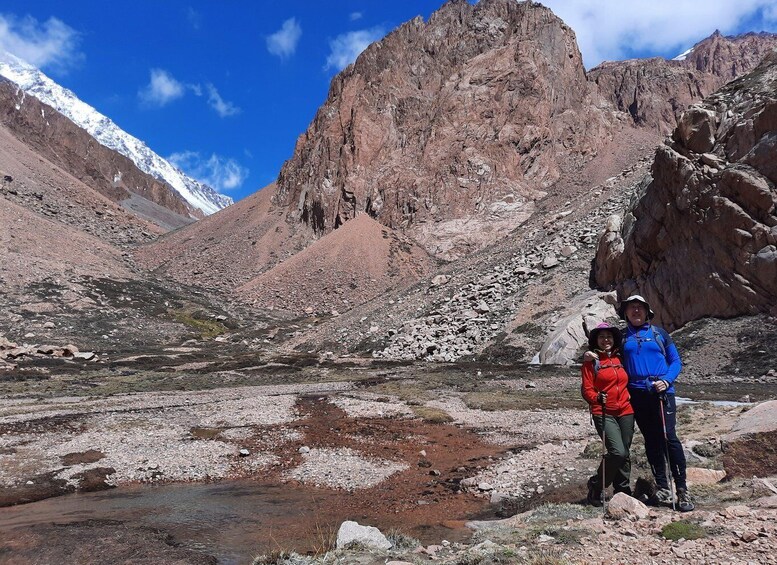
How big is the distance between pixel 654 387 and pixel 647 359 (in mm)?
410

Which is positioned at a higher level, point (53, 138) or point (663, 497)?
point (53, 138)

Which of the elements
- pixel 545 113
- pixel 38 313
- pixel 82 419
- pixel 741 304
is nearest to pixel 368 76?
pixel 545 113

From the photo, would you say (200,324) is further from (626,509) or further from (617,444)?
(626,509)

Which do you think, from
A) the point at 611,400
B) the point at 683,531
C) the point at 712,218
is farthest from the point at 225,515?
the point at 712,218

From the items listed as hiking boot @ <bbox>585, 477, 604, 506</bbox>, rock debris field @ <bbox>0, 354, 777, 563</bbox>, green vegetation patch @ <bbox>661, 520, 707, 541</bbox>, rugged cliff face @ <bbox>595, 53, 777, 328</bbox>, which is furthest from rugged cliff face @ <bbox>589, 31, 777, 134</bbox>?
green vegetation patch @ <bbox>661, 520, 707, 541</bbox>

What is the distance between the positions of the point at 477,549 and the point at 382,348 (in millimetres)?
39549

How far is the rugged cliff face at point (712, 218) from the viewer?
2853 cm

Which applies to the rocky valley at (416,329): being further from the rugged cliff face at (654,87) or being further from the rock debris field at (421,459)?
the rugged cliff face at (654,87)

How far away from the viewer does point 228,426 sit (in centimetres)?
1972

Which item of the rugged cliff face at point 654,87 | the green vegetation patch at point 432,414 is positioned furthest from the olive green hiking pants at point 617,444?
the rugged cliff face at point 654,87

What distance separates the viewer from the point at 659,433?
7.96 metres

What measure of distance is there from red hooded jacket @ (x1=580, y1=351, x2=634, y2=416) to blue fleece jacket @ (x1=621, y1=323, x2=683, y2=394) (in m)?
0.14

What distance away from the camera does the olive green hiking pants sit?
8.01m

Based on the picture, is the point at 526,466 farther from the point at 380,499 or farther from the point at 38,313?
the point at 38,313
